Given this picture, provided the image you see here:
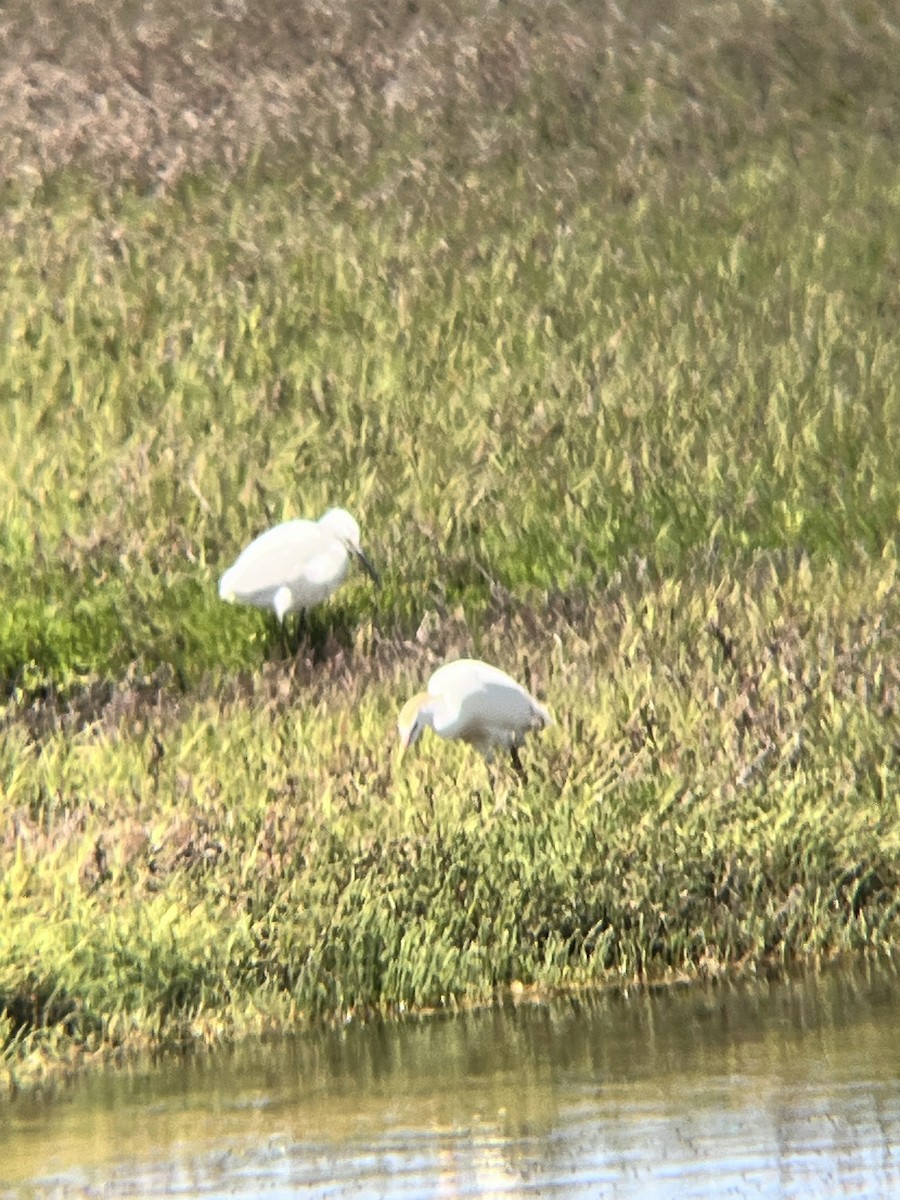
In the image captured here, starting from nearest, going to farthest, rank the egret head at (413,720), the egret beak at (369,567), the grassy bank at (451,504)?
the grassy bank at (451,504)
the egret head at (413,720)
the egret beak at (369,567)

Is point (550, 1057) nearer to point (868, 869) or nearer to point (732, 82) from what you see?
point (868, 869)

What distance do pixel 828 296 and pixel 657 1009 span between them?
10952 mm

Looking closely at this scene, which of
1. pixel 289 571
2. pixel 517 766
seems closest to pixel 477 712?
pixel 517 766

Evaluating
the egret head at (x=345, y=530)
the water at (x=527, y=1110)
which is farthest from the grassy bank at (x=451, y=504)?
the water at (x=527, y=1110)

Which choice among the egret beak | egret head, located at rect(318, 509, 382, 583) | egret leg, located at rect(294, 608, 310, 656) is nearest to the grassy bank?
egret leg, located at rect(294, 608, 310, 656)

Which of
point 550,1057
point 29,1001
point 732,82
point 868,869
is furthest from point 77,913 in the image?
point 732,82

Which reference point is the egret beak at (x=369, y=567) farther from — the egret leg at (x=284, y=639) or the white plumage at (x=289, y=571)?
the egret leg at (x=284, y=639)

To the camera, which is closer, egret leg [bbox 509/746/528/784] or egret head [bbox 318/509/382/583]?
egret leg [bbox 509/746/528/784]

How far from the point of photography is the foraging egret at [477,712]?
954 cm

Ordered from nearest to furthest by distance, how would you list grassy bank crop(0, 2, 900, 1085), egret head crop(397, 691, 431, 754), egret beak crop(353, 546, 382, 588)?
grassy bank crop(0, 2, 900, 1085), egret head crop(397, 691, 431, 754), egret beak crop(353, 546, 382, 588)

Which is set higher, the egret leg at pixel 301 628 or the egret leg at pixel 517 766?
the egret leg at pixel 517 766

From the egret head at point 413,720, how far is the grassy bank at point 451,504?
0.40 feet

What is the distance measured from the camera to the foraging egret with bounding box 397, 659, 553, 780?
954 cm

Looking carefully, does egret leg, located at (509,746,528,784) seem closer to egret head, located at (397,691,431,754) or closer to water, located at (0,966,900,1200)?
egret head, located at (397,691,431,754)
